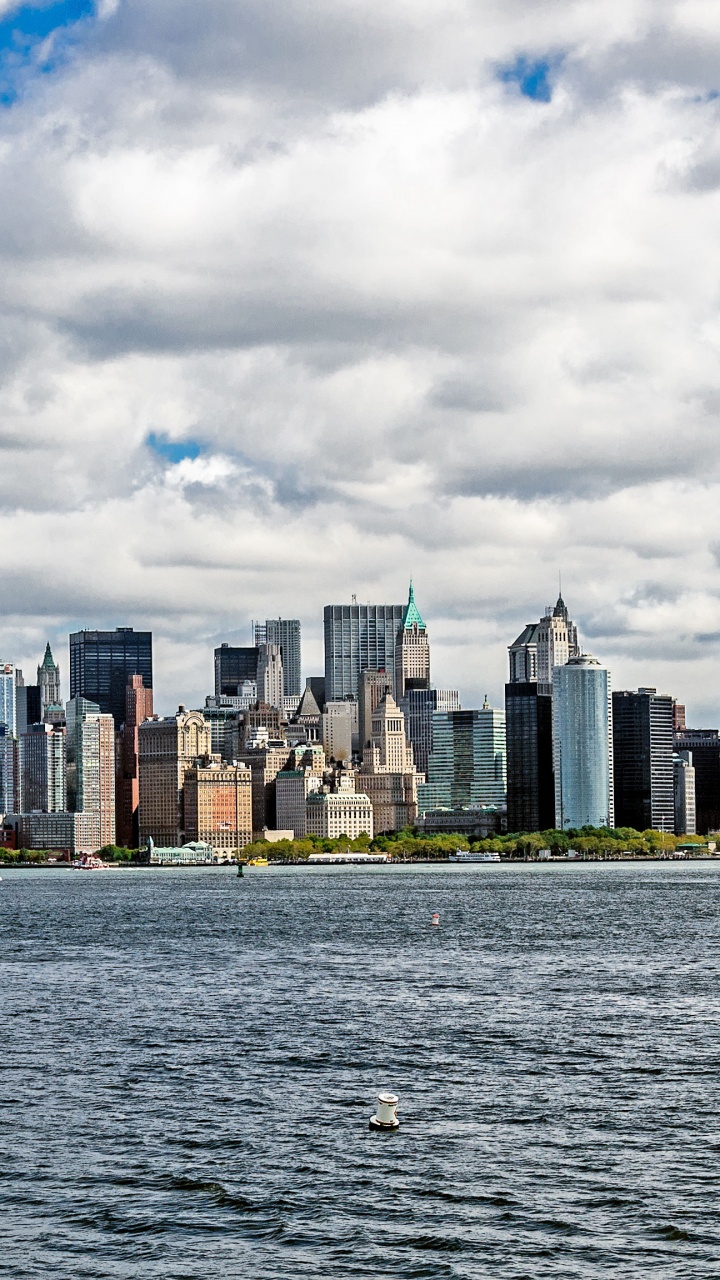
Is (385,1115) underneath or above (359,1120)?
above

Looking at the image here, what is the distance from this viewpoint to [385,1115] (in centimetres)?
5166

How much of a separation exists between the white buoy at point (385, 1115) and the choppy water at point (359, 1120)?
1.52 ft

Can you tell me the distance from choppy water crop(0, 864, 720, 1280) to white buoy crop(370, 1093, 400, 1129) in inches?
18.3

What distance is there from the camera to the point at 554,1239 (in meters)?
39.8

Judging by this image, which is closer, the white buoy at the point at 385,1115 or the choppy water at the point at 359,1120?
the choppy water at the point at 359,1120

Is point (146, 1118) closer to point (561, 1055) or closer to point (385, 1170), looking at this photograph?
point (385, 1170)

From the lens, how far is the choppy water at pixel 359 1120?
39.7 m

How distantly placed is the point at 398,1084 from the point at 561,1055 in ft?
24.9

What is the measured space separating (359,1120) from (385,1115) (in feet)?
4.88

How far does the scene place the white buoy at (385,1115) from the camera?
51.5 metres

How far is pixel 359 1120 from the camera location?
52875 millimetres

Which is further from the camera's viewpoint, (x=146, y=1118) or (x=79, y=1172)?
(x=146, y=1118)

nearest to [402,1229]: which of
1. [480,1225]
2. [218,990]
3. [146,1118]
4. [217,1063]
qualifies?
[480,1225]

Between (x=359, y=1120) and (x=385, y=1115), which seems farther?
(x=359, y=1120)
